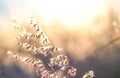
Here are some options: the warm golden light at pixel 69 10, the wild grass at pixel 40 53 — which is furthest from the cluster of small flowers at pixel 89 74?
the warm golden light at pixel 69 10

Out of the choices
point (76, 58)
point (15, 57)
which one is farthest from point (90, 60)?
point (15, 57)

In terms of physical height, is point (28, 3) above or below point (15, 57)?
above

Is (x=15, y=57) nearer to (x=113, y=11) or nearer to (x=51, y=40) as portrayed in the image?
(x=51, y=40)

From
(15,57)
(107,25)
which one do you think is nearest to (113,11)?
(107,25)

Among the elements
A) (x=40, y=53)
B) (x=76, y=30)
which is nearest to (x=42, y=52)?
(x=40, y=53)
